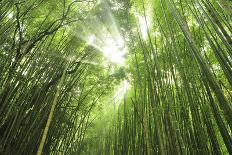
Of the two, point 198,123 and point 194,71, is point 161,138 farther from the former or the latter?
point 194,71

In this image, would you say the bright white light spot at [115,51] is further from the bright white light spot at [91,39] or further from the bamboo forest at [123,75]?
the bright white light spot at [91,39]

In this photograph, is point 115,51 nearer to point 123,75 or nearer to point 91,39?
point 123,75

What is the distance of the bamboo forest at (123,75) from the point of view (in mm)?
2119

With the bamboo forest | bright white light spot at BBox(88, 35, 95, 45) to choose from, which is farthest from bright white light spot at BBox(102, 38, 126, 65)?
bright white light spot at BBox(88, 35, 95, 45)

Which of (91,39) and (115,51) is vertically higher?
(115,51)

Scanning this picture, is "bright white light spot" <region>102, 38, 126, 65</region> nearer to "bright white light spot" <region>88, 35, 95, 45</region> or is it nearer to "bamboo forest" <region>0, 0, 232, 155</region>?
"bamboo forest" <region>0, 0, 232, 155</region>

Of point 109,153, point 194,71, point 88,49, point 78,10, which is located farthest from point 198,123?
point 78,10

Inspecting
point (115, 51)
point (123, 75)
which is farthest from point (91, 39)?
point (123, 75)

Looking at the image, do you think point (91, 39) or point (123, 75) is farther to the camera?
point (123, 75)

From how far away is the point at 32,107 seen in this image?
2932mm

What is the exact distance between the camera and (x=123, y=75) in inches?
185

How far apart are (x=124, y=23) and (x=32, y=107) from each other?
2.14 metres

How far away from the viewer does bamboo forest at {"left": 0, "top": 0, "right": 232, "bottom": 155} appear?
6.95ft

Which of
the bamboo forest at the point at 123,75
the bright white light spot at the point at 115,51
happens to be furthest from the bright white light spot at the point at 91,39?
the bright white light spot at the point at 115,51
